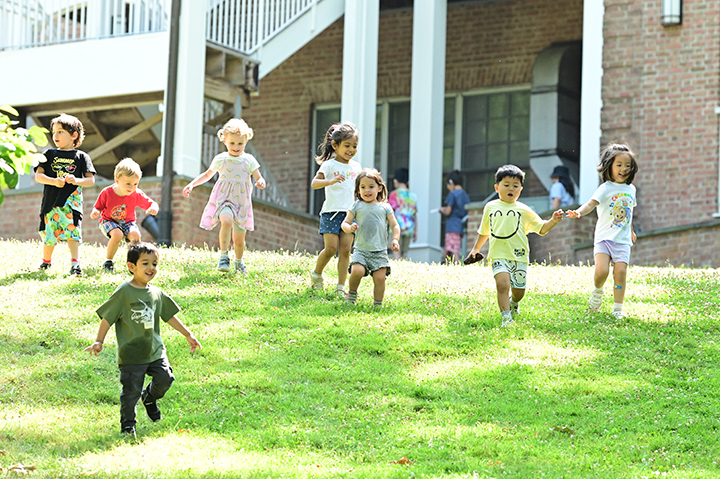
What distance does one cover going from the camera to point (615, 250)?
925 centimetres

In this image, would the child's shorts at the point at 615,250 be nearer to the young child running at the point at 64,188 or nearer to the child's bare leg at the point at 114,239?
the child's bare leg at the point at 114,239

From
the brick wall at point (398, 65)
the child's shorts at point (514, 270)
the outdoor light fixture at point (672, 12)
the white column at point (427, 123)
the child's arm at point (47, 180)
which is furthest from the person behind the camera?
the brick wall at point (398, 65)

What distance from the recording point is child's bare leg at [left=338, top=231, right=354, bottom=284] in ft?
31.1

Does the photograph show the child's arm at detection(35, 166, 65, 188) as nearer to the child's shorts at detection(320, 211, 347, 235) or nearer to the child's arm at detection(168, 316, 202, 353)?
the child's shorts at detection(320, 211, 347, 235)

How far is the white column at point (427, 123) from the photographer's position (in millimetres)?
16125

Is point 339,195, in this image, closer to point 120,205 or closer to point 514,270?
point 514,270

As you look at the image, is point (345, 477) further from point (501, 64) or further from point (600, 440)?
point (501, 64)

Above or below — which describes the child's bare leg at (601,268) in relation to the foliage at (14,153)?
below

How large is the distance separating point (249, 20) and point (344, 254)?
7714 millimetres

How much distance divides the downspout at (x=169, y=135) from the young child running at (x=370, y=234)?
591 cm

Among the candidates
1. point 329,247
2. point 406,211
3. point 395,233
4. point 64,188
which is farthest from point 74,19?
point 395,233

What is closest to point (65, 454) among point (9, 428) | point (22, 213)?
point (9, 428)

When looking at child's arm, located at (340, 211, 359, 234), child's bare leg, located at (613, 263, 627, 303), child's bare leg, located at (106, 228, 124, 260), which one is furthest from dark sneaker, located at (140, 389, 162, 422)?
child's bare leg, located at (613, 263, 627, 303)

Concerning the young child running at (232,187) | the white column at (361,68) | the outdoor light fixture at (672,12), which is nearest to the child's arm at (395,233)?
the young child running at (232,187)
